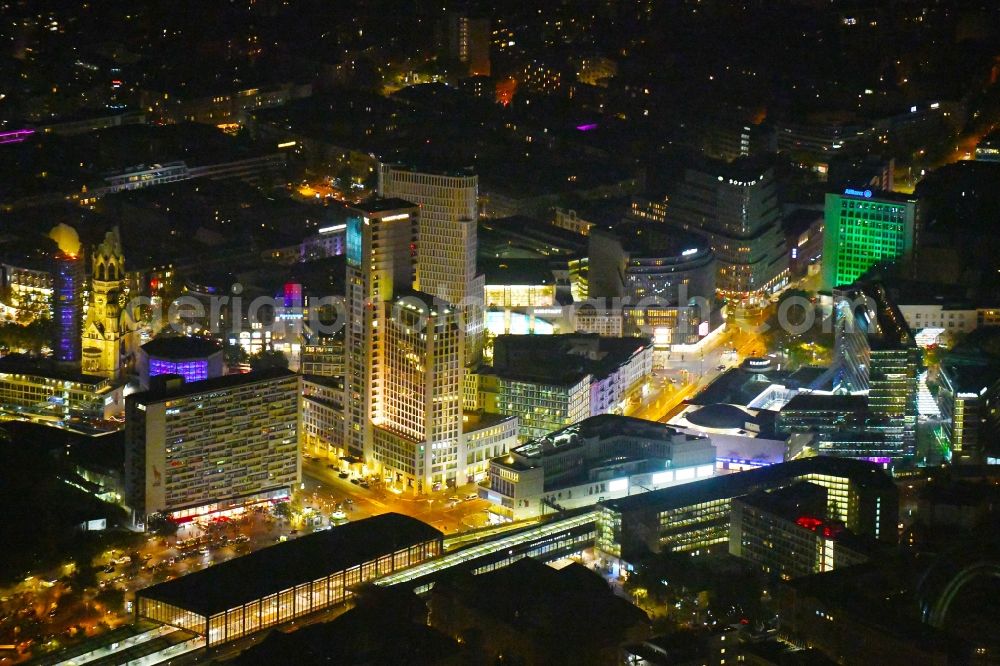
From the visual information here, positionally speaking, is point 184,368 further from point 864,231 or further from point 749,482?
point 864,231

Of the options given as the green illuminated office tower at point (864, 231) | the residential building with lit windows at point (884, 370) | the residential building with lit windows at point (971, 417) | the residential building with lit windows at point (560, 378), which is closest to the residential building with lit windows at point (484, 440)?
the residential building with lit windows at point (560, 378)

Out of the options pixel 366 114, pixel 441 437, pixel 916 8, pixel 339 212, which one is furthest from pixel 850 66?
pixel 441 437

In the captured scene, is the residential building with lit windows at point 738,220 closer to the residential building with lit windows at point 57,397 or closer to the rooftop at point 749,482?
the rooftop at point 749,482

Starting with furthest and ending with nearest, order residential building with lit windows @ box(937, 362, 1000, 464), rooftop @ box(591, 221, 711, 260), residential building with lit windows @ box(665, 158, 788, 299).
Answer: residential building with lit windows @ box(665, 158, 788, 299), rooftop @ box(591, 221, 711, 260), residential building with lit windows @ box(937, 362, 1000, 464)

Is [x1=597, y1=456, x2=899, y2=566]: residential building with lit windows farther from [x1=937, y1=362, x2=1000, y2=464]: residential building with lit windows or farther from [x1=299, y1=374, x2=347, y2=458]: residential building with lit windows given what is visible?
[x1=299, y1=374, x2=347, y2=458]: residential building with lit windows

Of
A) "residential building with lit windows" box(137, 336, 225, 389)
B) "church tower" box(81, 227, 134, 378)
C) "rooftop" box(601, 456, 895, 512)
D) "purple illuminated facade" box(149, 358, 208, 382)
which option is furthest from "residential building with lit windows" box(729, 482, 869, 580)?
"church tower" box(81, 227, 134, 378)

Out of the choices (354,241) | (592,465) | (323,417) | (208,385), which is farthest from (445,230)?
(208,385)

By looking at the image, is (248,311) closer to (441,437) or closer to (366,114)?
(441,437)
